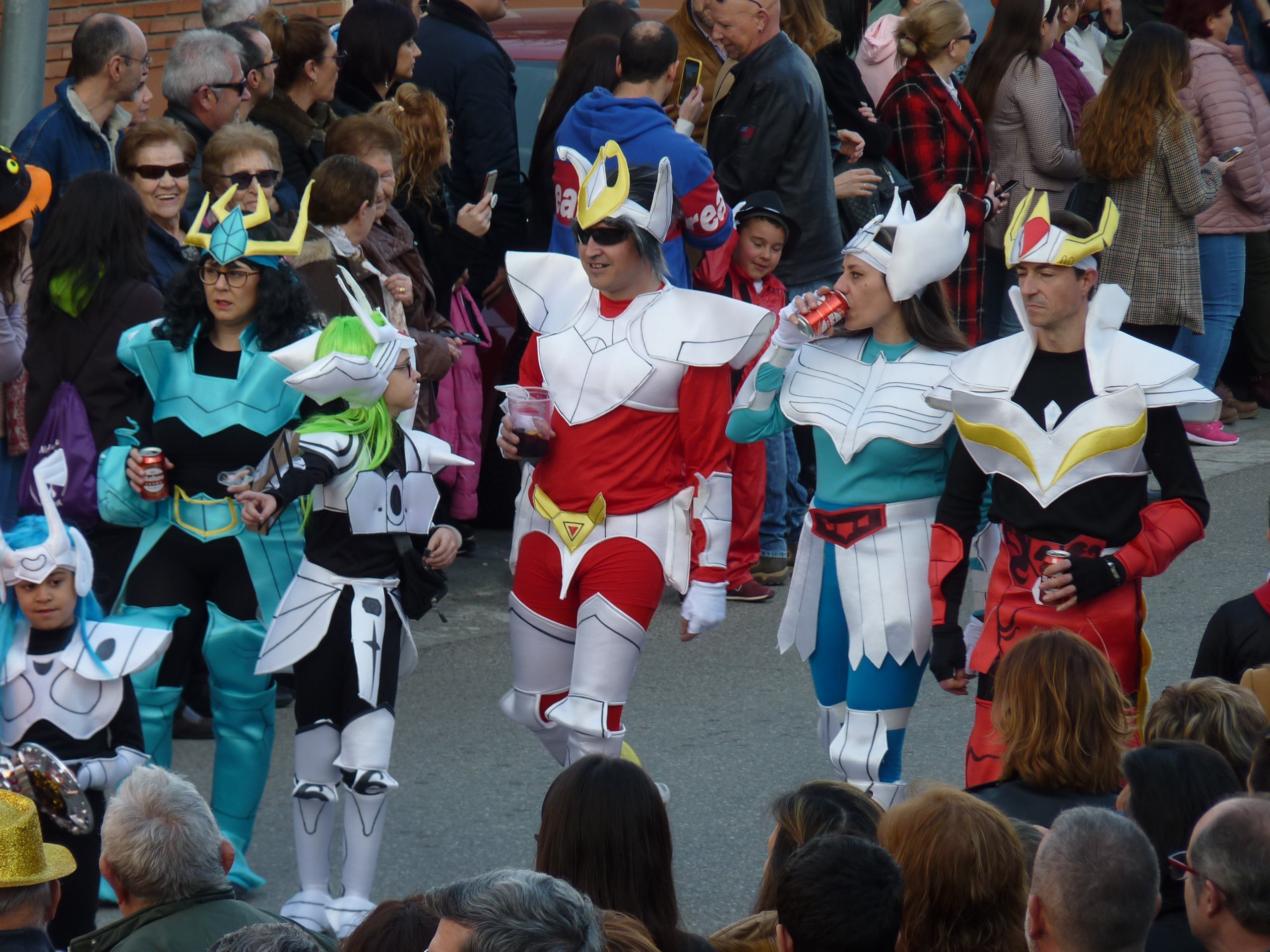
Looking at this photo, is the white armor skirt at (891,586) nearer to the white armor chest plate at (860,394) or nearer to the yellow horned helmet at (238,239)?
the white armor chest plate at (860,394)

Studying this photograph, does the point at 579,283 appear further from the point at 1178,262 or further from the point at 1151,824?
the point at 1178,262

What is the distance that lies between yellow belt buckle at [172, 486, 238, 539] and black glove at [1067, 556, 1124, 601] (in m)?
2.44

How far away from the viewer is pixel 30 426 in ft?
19.6

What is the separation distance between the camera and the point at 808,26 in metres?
8.52

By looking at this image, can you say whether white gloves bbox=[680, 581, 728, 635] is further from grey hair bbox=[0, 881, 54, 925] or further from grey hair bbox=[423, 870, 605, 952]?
grey hair bbox=[423, 870, 605, 952]

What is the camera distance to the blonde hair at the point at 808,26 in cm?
851

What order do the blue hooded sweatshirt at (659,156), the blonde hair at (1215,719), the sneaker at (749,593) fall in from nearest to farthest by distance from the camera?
the blonde hair at (1215,719) → the blue hooded sweatshirt at (659,156) → the sneaker at (749,593)

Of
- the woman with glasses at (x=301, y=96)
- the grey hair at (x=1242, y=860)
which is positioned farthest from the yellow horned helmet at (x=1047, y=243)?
the woman with glasses at (x=301, y=96)

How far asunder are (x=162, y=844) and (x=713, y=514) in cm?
209

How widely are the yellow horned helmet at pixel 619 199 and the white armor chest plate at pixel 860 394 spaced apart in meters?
0.59

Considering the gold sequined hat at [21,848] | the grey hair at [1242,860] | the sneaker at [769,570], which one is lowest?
the sneaker at [769,570]

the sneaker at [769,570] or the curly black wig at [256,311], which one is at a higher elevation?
the curly black wig at [256,311]

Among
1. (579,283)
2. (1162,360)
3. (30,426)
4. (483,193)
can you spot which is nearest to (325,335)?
(579,283)

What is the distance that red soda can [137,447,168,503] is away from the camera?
4.96 meters
